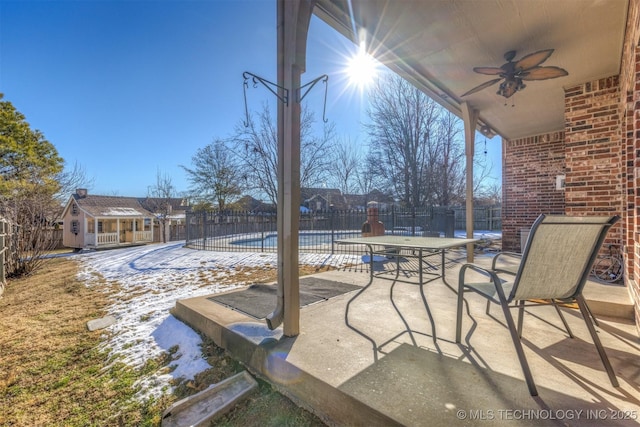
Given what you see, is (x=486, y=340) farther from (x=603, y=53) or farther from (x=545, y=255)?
(x=603, y=53)

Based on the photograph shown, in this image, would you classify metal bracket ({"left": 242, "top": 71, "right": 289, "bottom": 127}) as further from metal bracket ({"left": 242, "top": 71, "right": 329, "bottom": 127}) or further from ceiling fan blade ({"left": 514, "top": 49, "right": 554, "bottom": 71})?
ceiling fan blade ({"left": 514, "top": 49, "right": 554, "bottom": 71})

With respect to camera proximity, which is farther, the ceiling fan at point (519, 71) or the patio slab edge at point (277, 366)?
the ceiling fan at point (519, 71)

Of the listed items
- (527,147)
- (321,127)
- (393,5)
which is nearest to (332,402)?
(393,5)

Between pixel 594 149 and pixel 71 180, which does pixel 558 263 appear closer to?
pixel 594 149

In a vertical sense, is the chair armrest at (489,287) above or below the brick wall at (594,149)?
below

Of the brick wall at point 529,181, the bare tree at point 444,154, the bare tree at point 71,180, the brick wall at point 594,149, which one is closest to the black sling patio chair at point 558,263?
the brick wall at point 594,149

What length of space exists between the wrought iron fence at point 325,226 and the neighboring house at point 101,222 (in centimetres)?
587

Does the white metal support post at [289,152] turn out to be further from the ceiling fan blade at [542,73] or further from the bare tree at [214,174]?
the bare tree at [214,174]

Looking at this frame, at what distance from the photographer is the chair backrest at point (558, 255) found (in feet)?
4.53

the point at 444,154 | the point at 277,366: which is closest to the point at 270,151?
the point at 444,154

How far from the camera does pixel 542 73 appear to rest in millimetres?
3166

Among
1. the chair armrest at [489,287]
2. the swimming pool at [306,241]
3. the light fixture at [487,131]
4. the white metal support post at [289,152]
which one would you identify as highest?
the light fixture at [487,131]

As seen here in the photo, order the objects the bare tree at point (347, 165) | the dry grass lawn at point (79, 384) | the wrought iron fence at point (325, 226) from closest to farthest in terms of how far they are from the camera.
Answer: the dry grass lawn at point (79, 384) → the wrought iron fence at point (325, 226) → the bare tree at point (347, 165)

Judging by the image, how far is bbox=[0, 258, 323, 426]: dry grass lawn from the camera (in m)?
1.71
